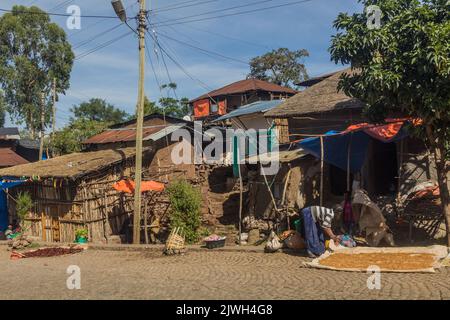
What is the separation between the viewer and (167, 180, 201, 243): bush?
1594 cm

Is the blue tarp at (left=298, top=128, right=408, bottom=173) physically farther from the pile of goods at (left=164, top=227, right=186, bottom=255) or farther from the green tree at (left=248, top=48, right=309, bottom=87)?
the green tree at (left=248, top=48, right=309, bottom=87)

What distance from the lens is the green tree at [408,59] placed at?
8883 millimetres

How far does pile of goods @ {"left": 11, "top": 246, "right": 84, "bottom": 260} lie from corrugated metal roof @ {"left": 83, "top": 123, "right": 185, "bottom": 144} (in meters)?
6.59

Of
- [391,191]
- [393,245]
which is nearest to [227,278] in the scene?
[393,245]

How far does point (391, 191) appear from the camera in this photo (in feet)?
48.1

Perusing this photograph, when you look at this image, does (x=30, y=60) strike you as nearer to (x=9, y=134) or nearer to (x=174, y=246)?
(x=9, y=134)

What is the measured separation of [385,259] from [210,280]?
370 cm

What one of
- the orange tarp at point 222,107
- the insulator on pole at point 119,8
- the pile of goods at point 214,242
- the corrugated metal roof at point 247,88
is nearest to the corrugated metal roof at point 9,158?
the corrugated metal roof at point 247,88

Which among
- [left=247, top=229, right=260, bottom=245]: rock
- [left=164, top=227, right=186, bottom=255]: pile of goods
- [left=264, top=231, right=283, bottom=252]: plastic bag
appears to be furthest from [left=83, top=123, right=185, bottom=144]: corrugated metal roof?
[left=264, top=231, right=283, bottom=252]: plastic bag

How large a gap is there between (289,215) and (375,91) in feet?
17.9

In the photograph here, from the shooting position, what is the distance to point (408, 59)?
930 centimetres

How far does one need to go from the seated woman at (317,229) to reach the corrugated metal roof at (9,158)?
25573mm

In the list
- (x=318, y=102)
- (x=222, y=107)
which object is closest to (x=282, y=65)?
(x=222, y=107)

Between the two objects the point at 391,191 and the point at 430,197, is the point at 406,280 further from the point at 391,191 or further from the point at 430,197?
the point at 391,191
